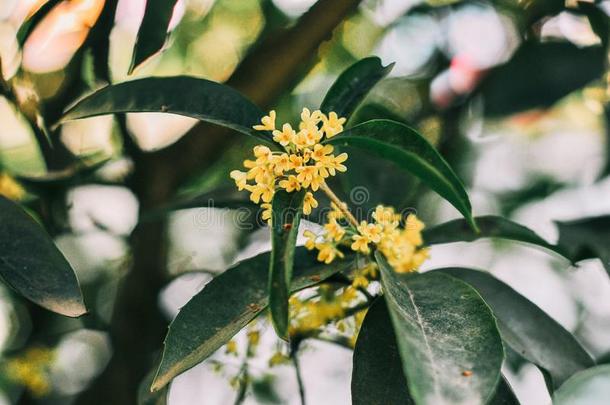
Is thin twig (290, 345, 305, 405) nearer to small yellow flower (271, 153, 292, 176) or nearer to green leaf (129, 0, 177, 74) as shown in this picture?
small yellow flower (271, 153, 292, 176)

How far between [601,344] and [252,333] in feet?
3.09

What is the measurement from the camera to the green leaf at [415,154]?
2.22 feet

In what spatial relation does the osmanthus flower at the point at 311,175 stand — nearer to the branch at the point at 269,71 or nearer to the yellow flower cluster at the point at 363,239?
the yellow flower cluster at the point at 363,239

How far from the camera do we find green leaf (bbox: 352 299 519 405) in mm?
784

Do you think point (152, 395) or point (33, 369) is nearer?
point (152, 395)

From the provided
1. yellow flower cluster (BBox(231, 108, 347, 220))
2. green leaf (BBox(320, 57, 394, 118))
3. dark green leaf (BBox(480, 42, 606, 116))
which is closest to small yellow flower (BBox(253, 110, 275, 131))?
yellow flower cluster (BBox(231, 108, 347, 220))

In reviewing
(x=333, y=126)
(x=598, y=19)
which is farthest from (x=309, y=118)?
(x=598, y=19)

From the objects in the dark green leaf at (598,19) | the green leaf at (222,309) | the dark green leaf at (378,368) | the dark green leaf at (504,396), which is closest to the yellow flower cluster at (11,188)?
the green leaf at (222,309)

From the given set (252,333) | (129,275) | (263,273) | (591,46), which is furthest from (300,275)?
(591,46)

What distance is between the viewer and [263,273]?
945 millimetres

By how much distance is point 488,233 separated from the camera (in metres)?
1.09

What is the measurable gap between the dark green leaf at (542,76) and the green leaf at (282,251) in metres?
0.86

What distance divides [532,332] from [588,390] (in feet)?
0.43

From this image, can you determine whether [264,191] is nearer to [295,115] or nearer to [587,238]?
[587,238]
